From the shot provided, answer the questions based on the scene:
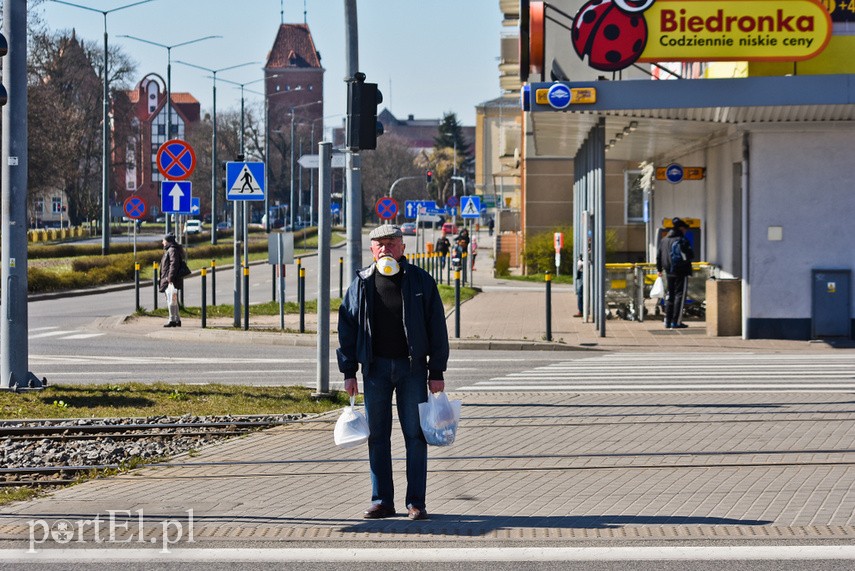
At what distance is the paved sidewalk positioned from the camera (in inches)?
303

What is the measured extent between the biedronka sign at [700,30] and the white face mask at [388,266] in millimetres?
13718

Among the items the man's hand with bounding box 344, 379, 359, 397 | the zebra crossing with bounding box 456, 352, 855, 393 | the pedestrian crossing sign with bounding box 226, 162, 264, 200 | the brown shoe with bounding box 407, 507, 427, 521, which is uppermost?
the pedestrian crossing sign with bounding box 226, 162, 264, 200

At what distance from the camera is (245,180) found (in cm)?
2328

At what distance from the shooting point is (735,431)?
1166cm

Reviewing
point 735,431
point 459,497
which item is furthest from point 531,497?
point 735,431

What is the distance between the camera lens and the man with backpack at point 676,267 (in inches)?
938

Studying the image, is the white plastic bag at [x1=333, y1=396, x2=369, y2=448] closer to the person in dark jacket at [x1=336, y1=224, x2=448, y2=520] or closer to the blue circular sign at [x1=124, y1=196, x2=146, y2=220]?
the person in dark jacket at [x1=336, y1=224, x2=448, y2=520]

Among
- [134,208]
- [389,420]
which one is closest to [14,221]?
[389,420]

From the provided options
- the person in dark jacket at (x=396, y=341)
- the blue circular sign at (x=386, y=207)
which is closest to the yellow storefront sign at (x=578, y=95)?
the person in dark jacket at (x=396, y=341)

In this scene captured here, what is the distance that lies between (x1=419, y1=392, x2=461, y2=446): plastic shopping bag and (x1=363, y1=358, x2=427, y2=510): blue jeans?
94 mm

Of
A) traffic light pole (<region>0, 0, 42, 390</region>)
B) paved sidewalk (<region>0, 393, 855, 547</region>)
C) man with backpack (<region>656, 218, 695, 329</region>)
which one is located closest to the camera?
paved sidewalk (<region>0, 393, 855, 547</region>)

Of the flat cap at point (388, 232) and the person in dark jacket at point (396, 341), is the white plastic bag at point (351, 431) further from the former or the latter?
the flat cap at point (388, 232)

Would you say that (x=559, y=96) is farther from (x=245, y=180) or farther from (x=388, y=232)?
(x=388, y=232)

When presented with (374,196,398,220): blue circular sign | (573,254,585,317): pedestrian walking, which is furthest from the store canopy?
(374,196,398,220): blue circular sign
